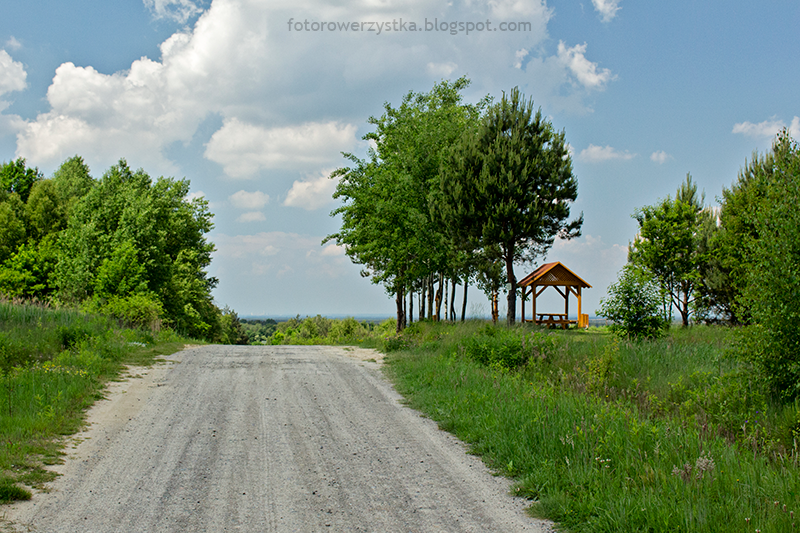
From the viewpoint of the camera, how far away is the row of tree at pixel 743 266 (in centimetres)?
698

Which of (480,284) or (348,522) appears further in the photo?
(480,284)

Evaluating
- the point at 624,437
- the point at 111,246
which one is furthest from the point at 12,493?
the point at 111,246

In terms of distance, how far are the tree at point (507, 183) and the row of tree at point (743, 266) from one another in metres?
6.62

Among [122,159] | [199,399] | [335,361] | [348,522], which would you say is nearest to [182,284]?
[122,159]

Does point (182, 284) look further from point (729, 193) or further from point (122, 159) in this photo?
point (729, 193)

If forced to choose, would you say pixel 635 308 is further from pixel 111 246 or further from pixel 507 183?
pixel 111 246

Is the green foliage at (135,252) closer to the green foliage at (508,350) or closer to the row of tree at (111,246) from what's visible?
the row of tree at (111,246)

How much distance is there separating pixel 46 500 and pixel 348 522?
2.97m

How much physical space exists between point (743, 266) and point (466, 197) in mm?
16324

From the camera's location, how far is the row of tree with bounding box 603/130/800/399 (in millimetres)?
6984

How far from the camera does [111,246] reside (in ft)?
103

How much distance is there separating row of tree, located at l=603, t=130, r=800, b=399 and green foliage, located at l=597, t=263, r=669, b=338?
31 millimetres

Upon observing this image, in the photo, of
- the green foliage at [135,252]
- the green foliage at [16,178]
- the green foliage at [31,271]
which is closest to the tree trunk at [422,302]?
the green foliage at [135,252]

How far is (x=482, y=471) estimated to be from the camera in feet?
18.2
